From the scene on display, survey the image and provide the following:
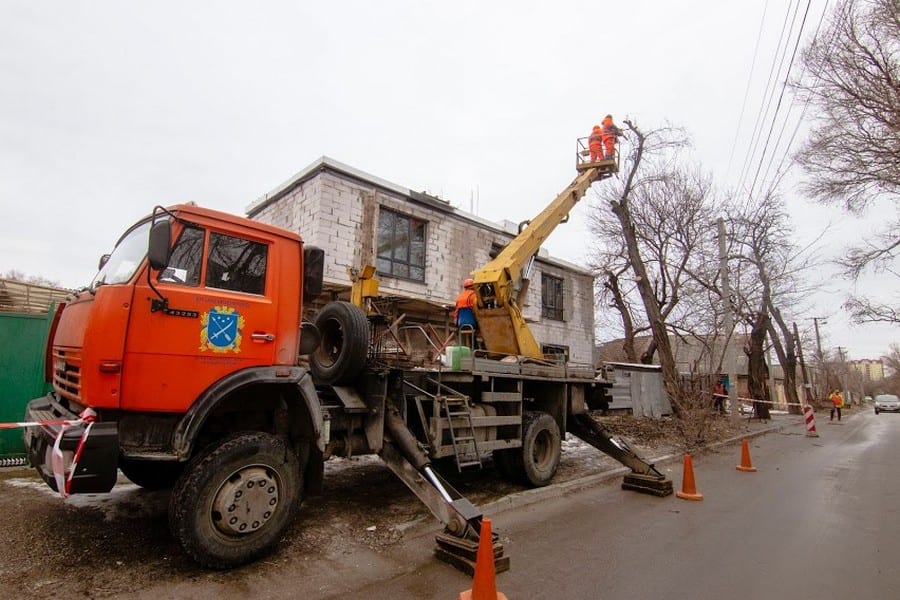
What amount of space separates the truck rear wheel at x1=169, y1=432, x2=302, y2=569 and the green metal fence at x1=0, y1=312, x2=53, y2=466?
5040 millimetres

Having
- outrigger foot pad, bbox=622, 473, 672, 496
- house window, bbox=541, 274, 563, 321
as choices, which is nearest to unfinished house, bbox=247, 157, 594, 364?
A: house window, bbox=541, 274, 563, 321

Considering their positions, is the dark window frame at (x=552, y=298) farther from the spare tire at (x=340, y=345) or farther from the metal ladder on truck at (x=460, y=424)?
the spare tire at (x=340, y=345)

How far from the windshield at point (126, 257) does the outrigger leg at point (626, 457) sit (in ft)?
21.9

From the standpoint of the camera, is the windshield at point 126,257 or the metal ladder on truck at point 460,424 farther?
the metal ladder on truck at point 460,424

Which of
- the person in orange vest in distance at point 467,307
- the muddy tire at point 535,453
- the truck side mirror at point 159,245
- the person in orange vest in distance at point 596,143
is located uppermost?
the person in orange vest in distance at point 596,143

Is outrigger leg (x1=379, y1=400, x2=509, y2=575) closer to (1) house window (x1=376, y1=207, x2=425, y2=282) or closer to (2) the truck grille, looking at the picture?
(2) the truck grille

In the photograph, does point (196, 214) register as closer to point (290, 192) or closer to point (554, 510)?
point (554, 510)

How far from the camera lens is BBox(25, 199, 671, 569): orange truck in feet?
12.3

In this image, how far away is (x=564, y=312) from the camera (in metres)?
18.8

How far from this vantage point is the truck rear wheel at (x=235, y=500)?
3779 millimetres

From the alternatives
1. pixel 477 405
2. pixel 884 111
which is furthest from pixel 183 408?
pixel 884 111

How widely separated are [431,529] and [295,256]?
318cm

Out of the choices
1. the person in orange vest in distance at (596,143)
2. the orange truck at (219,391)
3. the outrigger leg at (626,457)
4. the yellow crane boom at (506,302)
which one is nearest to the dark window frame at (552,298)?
the person in orange vest in distance at (596,143)

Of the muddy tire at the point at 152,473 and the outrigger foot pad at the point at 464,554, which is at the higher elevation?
the muddy tire at the point at 152,473
